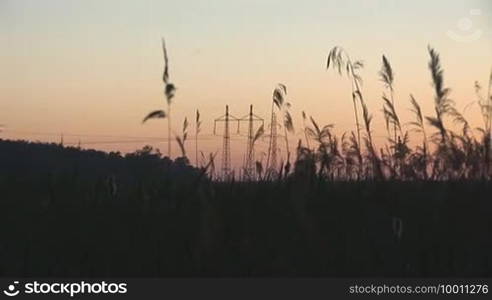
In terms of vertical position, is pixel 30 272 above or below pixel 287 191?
below

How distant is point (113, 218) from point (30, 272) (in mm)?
776

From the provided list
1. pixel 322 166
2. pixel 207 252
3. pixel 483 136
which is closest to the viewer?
pixel 207 252

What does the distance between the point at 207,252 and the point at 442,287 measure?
42.7 inches

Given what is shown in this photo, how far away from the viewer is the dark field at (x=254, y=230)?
4.22m

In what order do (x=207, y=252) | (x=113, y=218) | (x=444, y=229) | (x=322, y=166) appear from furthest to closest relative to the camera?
(x=322, y=166), (x=113, y=218), (x=444, y=229), (x=207, y=252)

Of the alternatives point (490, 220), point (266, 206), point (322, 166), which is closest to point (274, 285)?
point (266, 206)

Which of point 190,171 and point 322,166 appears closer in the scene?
point 322,166

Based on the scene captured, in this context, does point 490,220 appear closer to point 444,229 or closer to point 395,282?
point 444,229

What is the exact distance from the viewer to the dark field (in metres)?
4.22

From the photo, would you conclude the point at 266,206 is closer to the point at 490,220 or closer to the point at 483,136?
the point at 490,220

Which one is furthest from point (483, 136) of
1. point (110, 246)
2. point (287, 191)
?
point (110, 246)

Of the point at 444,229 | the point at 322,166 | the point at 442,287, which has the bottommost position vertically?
the point at 442,287

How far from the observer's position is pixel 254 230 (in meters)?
4.62

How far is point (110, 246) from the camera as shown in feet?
14.7
